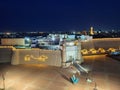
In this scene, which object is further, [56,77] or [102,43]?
[102,43]

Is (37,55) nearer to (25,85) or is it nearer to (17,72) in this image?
(17,72)

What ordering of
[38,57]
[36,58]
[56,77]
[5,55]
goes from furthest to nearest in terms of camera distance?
[5,55] → [36,58] → [38,57] → [56,77]

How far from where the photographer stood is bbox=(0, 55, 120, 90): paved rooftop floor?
27062mm

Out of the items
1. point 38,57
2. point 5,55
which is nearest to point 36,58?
point 38,57

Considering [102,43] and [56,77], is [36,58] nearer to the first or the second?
[56,77]

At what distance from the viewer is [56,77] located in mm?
30906

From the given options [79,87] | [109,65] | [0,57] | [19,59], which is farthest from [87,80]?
[0,57]

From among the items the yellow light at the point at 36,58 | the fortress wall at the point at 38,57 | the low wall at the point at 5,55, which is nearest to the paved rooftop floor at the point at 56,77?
the fortress wall at the point at 38,57

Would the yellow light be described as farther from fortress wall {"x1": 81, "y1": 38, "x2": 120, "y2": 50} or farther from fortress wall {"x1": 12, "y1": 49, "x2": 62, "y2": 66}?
fortress wall {"x1": 81, "y1": 38, "x2": 120, "y2": 50}

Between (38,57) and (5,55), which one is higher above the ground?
(5,55)

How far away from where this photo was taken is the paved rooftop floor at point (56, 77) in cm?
2706

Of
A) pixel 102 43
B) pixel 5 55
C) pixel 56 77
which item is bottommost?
pixel 56 77

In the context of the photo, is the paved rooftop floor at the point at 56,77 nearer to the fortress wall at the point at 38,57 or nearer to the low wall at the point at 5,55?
the fortress wall at the point at 38,57

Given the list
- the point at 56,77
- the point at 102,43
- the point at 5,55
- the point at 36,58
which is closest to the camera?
the point at 56,77
